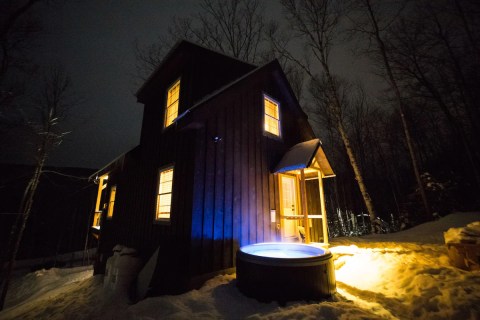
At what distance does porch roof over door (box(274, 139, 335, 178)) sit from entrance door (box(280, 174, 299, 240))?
825 millimetres

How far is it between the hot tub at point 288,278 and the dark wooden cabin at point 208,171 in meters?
1.40

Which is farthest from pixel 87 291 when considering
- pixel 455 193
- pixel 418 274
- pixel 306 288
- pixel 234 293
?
pixel 455 193

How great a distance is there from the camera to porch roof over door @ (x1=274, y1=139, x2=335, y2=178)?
21.1 feet

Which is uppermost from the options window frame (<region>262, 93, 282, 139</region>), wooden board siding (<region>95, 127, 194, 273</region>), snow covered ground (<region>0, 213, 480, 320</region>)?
window frame (<region>262, 93, 282, 139</region>)

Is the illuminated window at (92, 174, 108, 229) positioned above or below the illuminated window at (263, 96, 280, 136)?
below

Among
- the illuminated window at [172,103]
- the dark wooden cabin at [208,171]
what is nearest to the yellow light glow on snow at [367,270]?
the dark wooden cabin at [208,171]

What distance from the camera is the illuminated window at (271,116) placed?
7.97 metres

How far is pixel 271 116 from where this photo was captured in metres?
8.12

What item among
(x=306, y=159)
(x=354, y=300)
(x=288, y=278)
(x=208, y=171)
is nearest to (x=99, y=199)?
(x=208, y=171)

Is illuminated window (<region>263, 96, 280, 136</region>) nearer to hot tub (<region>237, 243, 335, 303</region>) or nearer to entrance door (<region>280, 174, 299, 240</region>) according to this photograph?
entrance door (<region>280, 174, 299, 240</region>)

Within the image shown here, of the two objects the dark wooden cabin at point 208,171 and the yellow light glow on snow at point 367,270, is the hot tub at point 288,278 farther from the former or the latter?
the dark wooden cabin at point 208,171

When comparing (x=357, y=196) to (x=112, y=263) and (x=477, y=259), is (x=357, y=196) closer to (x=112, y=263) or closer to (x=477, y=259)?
(x=477, y=259)

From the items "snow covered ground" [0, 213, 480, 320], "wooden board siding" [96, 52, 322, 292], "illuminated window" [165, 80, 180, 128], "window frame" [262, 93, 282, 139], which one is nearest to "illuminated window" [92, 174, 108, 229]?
"wooden board siding" [96, 52, 322, 292]

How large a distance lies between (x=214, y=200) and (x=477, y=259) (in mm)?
5748
